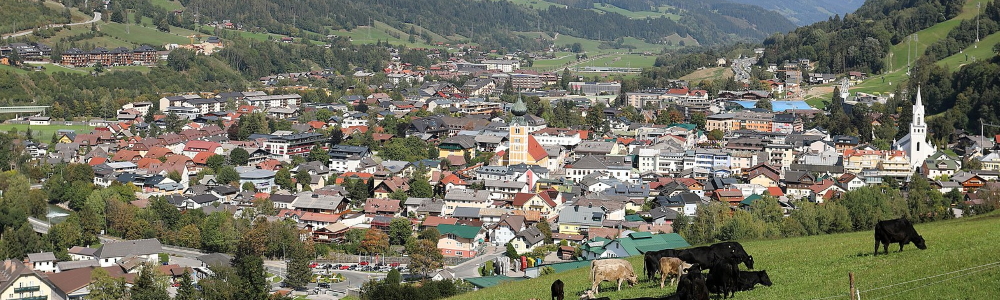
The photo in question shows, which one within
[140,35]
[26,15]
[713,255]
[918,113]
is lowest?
[713,255]

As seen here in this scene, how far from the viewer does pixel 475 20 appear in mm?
116438

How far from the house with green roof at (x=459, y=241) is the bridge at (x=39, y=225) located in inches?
435

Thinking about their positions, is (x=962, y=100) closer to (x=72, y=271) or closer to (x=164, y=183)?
(x=164, y=183)

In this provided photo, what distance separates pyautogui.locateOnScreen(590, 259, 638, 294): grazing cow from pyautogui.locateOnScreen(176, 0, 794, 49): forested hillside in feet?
251

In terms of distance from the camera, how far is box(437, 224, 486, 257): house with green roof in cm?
2638

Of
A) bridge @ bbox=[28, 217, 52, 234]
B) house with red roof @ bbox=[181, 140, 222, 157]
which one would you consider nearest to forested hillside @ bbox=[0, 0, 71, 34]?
house with red roof @ bbox=[181, 140, 222, 157]

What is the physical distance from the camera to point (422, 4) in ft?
379

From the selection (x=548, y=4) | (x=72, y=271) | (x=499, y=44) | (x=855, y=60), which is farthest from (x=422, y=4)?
(x=72, y=271)

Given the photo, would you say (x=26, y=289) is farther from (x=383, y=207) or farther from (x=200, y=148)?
(x=200, y=148)

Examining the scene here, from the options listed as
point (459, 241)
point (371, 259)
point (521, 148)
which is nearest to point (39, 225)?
point (371, 259)

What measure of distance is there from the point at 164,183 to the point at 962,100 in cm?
3161

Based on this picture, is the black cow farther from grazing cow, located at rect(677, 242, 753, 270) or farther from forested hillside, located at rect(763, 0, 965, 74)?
forested hillside, located at rect(763, 0, 965, 74)

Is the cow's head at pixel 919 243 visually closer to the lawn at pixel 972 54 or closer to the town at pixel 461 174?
the town at pixel 461 174

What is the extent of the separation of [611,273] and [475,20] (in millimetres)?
107383
